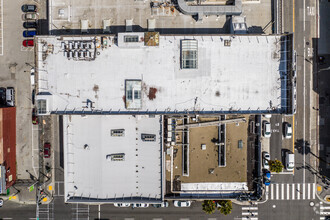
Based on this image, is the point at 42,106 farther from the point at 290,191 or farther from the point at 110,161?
the point at 290,191

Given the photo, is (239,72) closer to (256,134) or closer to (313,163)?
(256,134)

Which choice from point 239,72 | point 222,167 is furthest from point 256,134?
point 239,72

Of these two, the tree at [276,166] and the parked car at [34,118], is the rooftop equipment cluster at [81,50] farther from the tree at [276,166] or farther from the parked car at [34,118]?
the tree at [276,166]

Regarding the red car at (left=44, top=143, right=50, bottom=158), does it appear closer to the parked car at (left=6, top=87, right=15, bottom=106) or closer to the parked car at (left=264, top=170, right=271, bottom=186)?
the parked car at (left=6, top=87, right=15, bottom=106)

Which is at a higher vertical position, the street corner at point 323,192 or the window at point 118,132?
the window at point 118,132

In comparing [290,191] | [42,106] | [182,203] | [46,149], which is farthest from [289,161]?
[46,149]

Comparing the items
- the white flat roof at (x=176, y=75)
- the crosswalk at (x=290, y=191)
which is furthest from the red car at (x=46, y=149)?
the crosswalk at (x=290, y=191)
